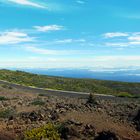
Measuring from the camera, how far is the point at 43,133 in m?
23.1

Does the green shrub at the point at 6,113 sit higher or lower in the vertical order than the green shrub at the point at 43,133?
higher

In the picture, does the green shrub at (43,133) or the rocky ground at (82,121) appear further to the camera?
the rocky ground at (82,121)

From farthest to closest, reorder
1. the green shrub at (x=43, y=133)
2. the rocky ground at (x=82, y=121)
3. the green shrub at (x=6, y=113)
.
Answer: the green shrub at (x=6, y=113)
the rocky ground at (x=82, y=121)
the green shrub at (x=43, y=133)

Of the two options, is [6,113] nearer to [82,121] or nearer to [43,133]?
[82,121]

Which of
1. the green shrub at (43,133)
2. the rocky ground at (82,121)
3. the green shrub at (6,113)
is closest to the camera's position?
the green shrub at (43,133)

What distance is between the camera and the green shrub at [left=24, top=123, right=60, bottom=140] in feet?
74.2

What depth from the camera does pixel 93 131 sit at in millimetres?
24344

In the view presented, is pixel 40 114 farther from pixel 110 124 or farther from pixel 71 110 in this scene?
pixel 110 124

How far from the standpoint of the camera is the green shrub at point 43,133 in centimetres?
2262

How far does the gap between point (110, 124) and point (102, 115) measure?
87.5 inches

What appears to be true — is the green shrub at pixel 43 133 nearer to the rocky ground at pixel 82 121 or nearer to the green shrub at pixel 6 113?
the rocky ground at pixel 82 121

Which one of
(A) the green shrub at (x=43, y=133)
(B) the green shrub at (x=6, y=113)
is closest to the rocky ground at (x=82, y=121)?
(B) the green shrub at (x=6, y=113)

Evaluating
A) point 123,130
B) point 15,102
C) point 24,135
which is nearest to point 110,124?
point 123,130

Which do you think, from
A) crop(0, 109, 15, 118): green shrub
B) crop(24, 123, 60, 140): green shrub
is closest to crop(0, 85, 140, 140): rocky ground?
crop(0, 109, 15, 118): green shrub
